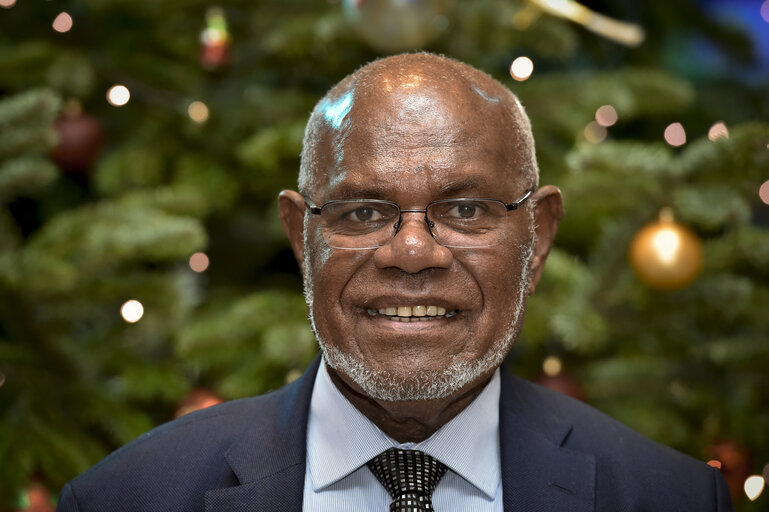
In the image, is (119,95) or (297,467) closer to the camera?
(297,467)

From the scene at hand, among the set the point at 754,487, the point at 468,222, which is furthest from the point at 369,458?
the point at 754,487

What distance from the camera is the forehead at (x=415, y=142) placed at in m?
1.61

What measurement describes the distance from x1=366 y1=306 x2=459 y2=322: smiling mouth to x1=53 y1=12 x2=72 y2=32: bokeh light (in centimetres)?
192

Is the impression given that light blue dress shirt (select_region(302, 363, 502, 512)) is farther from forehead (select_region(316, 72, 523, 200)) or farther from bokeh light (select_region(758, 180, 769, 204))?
bokeh light (select_region(758, 180, 769, 204))

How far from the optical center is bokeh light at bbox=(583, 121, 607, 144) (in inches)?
129

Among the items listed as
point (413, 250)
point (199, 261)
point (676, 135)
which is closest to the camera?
point (413, 250)

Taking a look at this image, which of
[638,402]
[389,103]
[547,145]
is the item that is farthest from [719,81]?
[389,103]

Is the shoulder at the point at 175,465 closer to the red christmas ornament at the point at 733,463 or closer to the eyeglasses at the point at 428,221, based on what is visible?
the eyeglasses at the point at 428,221

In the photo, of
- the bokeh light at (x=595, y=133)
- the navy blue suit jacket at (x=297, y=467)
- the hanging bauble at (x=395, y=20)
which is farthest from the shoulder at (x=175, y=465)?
the bokeh light at (x=595, y=133)

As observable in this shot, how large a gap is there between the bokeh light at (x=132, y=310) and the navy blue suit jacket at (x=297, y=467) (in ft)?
2.85

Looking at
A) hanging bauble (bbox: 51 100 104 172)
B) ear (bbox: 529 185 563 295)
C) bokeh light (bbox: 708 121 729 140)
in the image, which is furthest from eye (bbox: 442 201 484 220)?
hanging bauble (bbox: 51 100 104 172)

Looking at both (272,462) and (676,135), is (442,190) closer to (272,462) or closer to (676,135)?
(272,462)

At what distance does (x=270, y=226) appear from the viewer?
294cm

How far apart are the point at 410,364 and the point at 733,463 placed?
1.52 meters
